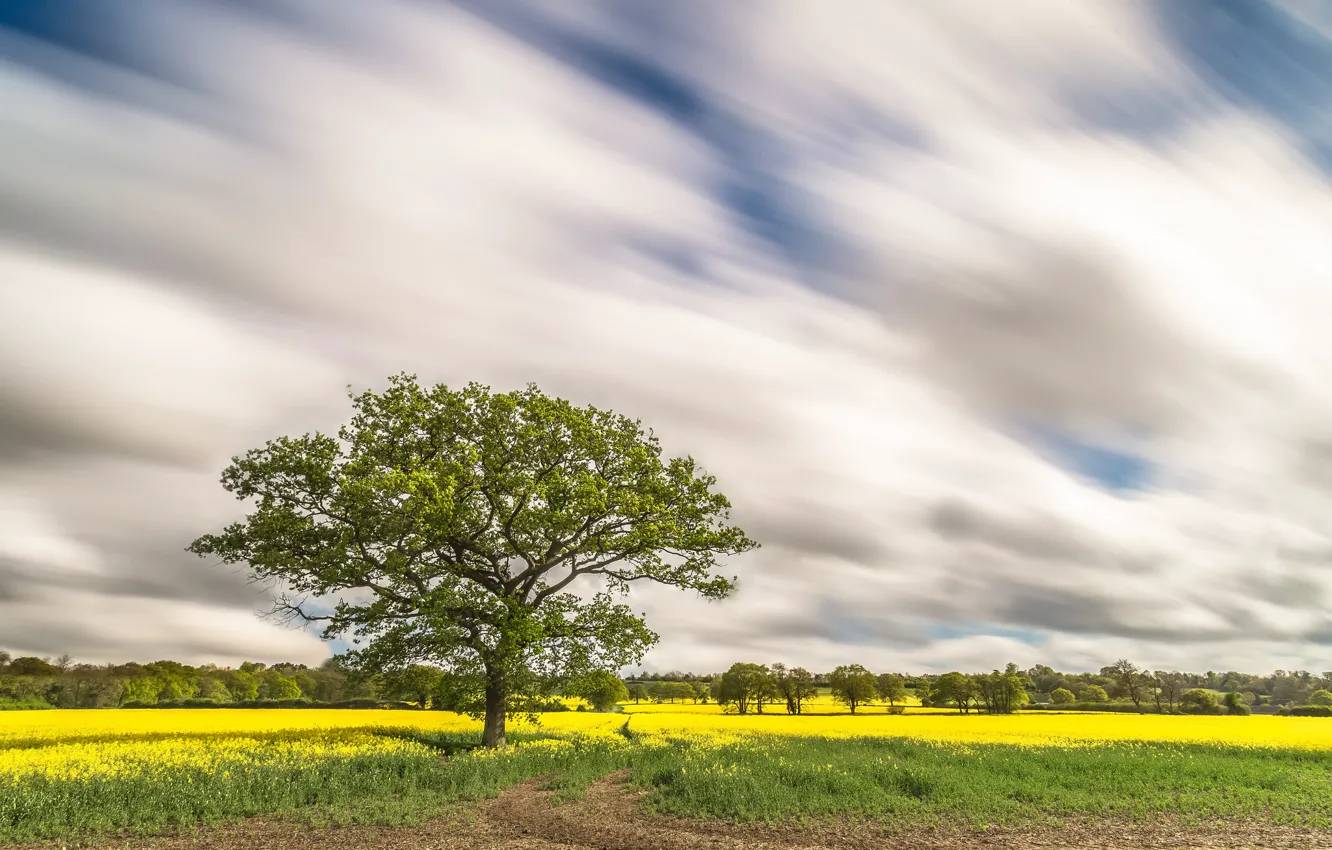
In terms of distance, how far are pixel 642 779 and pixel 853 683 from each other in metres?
89.9

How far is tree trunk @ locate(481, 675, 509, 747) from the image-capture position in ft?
89.6

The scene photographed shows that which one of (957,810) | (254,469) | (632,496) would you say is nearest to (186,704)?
(254,469)

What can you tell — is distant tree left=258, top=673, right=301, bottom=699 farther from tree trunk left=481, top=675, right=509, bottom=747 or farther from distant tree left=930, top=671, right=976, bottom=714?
distant tree left=930, top=671, right=976, bottom=714

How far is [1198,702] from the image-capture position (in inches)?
3812

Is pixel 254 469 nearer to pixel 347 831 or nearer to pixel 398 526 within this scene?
pixel 398 526

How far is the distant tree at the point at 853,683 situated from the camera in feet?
333

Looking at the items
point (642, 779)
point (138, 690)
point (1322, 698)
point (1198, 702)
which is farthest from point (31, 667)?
point (1322, 698)

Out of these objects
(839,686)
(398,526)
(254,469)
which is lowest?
(839,686)

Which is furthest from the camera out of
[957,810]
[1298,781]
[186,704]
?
[186,704]

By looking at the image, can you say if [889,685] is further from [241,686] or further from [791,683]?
[241,686]

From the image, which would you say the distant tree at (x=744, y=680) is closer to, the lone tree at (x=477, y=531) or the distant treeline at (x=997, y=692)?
the distant treeline at (x=997, y=692)

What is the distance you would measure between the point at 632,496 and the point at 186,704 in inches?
2517

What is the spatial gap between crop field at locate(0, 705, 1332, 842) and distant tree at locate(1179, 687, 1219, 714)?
80874 millimetres

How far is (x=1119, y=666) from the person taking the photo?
357ft
